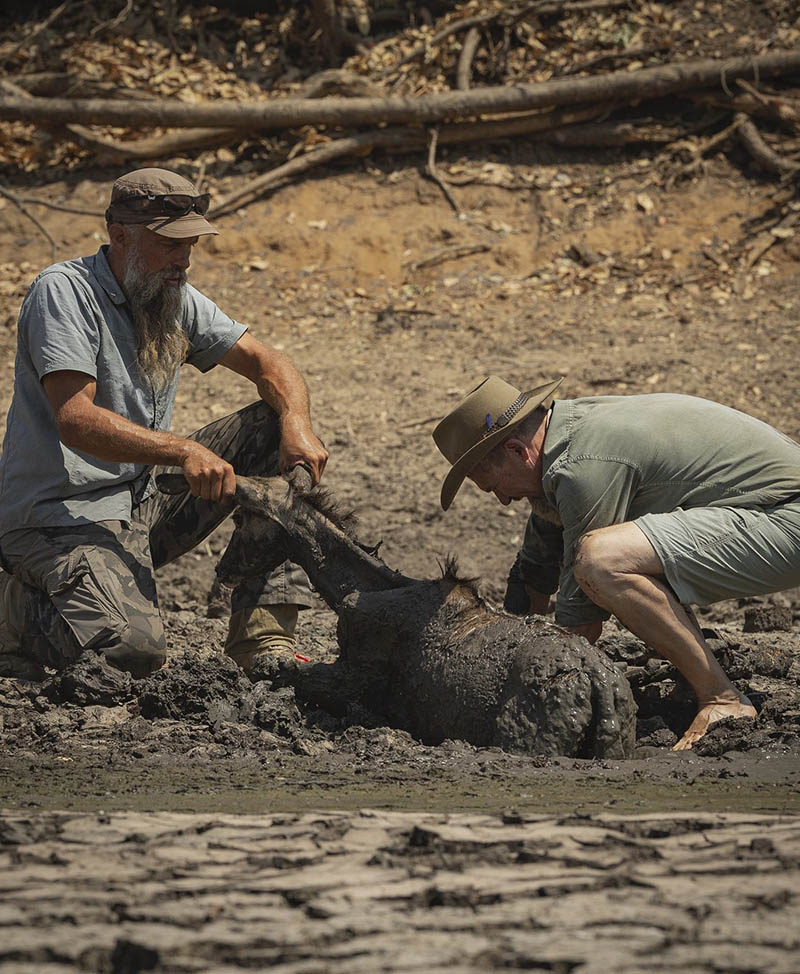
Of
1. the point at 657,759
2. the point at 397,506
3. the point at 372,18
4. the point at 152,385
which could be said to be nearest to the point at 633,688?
the point at 657,759

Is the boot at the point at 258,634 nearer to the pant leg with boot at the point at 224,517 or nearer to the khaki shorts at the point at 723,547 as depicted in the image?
the pant leg with boot at the point at 224,517

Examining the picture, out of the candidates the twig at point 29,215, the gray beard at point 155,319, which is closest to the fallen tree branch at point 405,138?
the twig at point 29,215

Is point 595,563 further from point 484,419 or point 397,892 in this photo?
point 397,892

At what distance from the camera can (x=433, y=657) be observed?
5.11m

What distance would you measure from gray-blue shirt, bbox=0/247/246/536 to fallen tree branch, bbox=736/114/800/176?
767cm

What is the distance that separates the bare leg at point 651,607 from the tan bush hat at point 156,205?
7.52ft

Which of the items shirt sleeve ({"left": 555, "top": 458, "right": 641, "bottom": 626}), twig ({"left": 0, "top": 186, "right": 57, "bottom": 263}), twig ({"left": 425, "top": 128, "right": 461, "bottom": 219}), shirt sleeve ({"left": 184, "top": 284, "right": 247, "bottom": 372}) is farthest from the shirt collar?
twig ({"left": 425, "top": 128, "right": 461, "bottom": 219})

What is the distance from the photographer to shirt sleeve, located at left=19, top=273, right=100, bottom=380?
545cm

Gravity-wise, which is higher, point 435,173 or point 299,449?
point 435,173

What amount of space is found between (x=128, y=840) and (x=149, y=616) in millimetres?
2422

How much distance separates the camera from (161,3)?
13703 millimetres

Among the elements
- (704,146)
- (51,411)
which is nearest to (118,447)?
(51,411)

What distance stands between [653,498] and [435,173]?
24.3 feet

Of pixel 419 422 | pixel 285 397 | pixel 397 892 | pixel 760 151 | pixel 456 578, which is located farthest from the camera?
pixel 760 151
